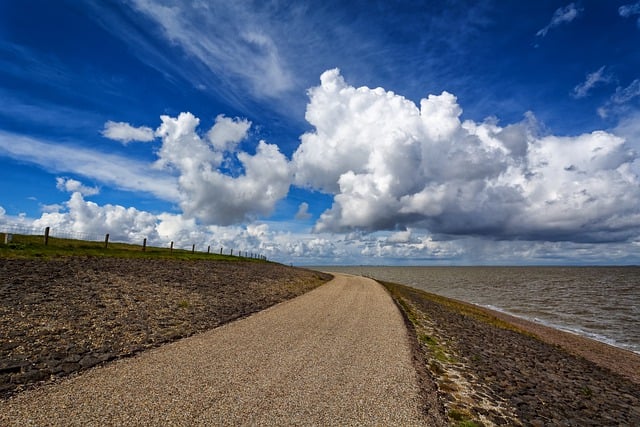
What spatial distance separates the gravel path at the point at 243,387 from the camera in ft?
25.6

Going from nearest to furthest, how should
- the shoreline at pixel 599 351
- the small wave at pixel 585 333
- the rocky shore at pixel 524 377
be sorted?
1. the rocky shore at pixel 524 377
2. the shoreline at pixel 599 351
3. the small wave at pixel 585 333

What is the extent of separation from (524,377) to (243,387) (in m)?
10.7

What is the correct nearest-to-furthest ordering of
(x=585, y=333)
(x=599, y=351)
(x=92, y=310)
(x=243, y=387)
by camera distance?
1. (x=243, y=387)
2. (x=92, y=310)
3. (x=599, y=351)
4. (x=585, y=333)

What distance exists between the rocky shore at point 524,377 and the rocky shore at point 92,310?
10.1 meters

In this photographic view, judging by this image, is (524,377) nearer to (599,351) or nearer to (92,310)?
(599,351)

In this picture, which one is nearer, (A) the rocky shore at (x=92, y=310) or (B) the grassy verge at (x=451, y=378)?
(B) the grassy verge at (x=451, y=378)

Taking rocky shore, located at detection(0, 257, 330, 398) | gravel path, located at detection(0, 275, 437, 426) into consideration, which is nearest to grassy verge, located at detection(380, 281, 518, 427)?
gravel path, located at detection(0, 275, 437, 426)

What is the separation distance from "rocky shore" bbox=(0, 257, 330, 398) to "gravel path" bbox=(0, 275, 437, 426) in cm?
110

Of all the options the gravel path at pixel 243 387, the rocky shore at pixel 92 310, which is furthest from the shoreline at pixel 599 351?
the rocky shore at pixel 92 310

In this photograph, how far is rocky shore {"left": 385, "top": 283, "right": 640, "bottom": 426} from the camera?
10164 mm

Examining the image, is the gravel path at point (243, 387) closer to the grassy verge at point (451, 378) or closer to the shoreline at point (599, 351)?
the grassy verge at point (451, 378)

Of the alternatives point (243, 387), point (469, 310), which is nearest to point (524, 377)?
point (243, 387)

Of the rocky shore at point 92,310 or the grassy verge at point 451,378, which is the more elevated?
the rocky shore at point 92,310

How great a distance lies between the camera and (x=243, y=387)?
9.45m
